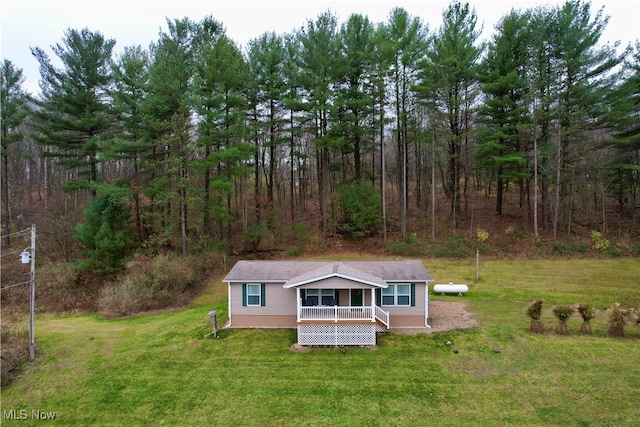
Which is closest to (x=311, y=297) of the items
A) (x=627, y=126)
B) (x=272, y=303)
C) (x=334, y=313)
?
(x=334, y=313)

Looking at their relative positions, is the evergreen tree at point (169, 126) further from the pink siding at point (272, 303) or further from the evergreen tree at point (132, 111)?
the pink siding at point (272, 303)

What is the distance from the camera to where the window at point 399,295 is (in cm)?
1406

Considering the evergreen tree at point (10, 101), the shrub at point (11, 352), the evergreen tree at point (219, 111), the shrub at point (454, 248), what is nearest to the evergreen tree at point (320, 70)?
the evergreen tree at point (219, 111)

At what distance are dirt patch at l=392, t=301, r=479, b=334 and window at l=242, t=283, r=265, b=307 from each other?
545 cm

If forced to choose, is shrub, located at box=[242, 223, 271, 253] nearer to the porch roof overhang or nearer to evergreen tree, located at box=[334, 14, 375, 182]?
evergreen tree, located at box=[334, 14, 375, 182]

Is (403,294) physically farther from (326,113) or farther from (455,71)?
(455,71)

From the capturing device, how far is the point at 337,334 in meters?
12.9

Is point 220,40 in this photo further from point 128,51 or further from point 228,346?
point 228,346

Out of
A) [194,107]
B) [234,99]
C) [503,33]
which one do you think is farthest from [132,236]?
[503,33]

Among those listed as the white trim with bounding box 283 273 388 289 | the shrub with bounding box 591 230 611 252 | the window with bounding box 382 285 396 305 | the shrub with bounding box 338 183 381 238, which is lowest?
the window with bounding box 382 285 396 305

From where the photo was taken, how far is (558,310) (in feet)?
42.3

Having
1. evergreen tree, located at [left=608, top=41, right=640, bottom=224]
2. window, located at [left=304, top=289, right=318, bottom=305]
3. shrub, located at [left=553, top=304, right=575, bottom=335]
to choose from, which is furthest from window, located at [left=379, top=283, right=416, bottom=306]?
evergreen tree, located at [left=608, top=41, right=640, bottom=224]

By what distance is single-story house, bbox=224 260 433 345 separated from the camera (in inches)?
507

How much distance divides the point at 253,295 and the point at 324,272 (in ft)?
10.9
